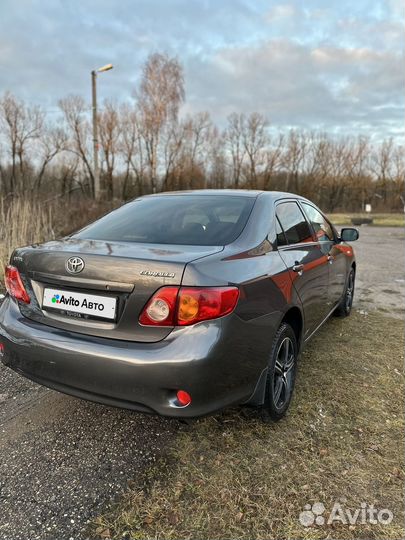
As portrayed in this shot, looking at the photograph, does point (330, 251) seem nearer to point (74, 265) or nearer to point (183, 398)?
point (183, 398)

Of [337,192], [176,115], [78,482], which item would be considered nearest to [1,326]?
[78,482]

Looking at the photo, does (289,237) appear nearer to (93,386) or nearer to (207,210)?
(207,210)

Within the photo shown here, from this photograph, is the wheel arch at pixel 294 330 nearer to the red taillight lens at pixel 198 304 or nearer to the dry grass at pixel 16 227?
the red taillight lens at pixel 198 304

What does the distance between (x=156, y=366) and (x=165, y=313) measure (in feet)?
0.81

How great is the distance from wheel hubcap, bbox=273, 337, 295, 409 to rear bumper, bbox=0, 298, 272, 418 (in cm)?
43

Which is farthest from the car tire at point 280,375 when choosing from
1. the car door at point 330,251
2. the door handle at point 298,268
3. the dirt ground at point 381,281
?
the dirt ground at point 381,281

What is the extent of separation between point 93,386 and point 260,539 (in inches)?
40.3

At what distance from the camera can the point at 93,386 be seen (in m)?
1.98

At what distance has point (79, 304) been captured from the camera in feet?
6.80

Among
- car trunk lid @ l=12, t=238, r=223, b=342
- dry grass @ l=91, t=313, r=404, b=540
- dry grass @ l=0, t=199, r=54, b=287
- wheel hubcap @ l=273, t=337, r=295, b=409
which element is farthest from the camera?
dry grass @ l=0, t=199, r=54, b=287

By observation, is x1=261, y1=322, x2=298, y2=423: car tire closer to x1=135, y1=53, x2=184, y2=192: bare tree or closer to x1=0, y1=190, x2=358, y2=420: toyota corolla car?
x1=0, y1=190, x2=358, y2=420: toyota corolla car

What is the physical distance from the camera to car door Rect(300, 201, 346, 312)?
12.1 feet

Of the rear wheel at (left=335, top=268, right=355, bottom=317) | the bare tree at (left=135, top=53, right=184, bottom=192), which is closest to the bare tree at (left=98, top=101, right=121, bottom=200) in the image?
the bare tree at (left=135, top=53, right=184, bottom=192)

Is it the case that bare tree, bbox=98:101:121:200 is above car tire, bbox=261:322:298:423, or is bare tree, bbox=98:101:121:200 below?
above
